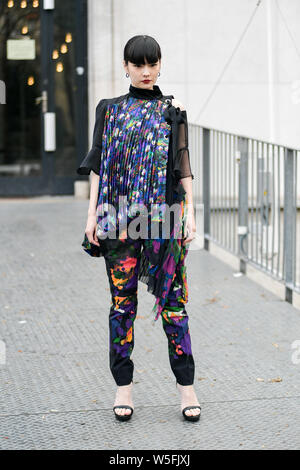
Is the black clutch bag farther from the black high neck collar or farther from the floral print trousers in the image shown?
the black high neck collar

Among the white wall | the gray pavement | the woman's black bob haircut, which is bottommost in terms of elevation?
the gray pavement

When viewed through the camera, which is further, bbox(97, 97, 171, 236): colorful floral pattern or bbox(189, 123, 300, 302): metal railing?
bbox(189, 123, 300, 302): metal railing

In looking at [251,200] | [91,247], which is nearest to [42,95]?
[251,200]


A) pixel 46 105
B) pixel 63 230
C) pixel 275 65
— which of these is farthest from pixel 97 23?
pixel 63 230

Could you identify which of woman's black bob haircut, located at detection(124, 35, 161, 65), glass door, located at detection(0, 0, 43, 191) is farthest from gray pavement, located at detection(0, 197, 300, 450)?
glass door, located at detection(0, 0, 43, 191)

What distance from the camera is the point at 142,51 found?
4.29m

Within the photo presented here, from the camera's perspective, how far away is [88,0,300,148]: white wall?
36.5 feet

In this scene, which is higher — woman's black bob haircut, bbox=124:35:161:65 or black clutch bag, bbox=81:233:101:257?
woman's black bob haircut, bbox=124:35:161:65

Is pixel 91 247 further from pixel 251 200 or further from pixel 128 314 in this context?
pixel 251 200

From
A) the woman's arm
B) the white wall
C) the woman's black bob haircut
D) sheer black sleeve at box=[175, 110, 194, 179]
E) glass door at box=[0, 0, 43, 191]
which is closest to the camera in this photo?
the woman's black bob haircut

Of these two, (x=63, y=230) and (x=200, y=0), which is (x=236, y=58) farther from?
(x=63, y=230)

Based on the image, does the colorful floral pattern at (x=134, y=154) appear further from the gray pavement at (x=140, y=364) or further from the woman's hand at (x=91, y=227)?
the gray pavement at (x=140, y=364)

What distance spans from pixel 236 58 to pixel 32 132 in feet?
8.82

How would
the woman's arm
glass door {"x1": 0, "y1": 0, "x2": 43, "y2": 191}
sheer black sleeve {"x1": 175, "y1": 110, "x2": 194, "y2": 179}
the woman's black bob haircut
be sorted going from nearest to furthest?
the woman's black bob haircut < sheer black sleeve {"x1": 175, "y1": 110, "x2": 194, "y2": 179} < the woman's arm < glass door {"x1": 0, "y1": 0, "x2": 43, "y2": 191}
